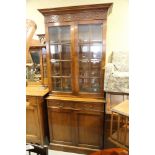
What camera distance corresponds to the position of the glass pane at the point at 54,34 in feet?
8.82

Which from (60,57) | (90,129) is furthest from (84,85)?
(90,129)

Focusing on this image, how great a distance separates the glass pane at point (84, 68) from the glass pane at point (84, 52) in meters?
0.09

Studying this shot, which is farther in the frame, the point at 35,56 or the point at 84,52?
the point at 35,56

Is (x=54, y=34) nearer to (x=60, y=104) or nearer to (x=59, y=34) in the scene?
(x=59, y=34)

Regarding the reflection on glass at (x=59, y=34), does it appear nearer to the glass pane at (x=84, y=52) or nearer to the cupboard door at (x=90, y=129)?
the glass pane at (x=84, y=52)

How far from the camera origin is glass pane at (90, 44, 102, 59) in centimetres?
260

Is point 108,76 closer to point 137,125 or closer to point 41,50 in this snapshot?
point 41,50

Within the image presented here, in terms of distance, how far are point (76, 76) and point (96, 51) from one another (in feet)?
1.59

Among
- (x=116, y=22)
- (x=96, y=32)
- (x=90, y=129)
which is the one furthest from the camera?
(x=116, y=22)

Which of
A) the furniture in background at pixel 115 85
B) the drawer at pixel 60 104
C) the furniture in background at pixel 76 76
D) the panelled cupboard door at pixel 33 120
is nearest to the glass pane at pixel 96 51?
the furniture in background at pixel 76 76

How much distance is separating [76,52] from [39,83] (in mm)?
1030

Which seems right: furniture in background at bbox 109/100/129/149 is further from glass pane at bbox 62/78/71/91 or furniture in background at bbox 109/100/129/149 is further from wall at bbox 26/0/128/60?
wall at bbox 26/0/128/60

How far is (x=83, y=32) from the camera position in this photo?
2.61 meters

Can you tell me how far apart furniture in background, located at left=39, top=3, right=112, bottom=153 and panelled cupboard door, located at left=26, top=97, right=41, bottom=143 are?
208mm
